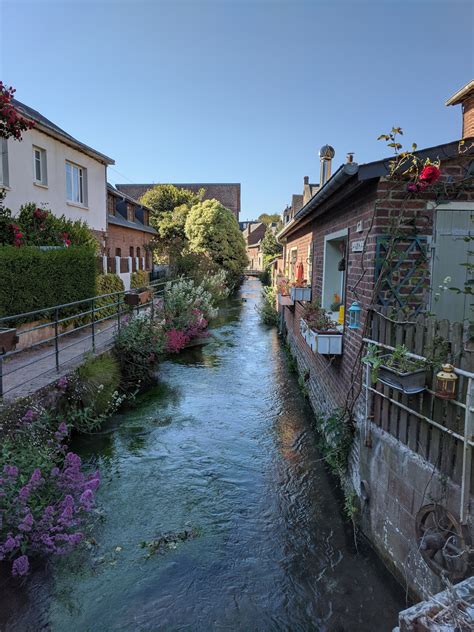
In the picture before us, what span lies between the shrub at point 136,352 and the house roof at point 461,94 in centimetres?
1058

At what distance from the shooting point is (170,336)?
12.0 m

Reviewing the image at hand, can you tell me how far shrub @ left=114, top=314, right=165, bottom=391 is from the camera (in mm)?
8875

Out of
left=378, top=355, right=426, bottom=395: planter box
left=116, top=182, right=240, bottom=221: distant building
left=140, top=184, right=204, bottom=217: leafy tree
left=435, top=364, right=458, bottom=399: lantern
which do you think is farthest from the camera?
left=116, top=182, right=240, bottom=221: distant building

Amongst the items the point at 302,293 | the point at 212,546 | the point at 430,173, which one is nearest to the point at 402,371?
the point at 430,173

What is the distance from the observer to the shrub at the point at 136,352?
8.88m

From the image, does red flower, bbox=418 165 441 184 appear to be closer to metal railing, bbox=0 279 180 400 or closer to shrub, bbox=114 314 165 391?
metal railing, bbox=0 279 180 400

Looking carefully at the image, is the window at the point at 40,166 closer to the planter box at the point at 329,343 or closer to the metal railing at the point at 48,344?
the metal railing at the point at 48,344

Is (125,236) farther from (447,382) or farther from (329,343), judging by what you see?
(447,382)

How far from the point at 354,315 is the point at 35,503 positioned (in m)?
3.60


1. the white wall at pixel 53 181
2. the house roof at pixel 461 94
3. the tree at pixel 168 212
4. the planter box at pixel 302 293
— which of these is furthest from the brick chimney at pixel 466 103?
the tree at pixel 168 212

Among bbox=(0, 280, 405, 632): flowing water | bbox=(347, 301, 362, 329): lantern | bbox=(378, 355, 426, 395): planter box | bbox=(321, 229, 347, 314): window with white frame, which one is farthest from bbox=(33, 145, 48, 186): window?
bbox=(378, 355, 426, 395): planter box

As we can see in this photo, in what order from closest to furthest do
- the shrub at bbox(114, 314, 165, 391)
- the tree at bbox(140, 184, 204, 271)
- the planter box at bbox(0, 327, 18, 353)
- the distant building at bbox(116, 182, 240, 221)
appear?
the planter box at bbox(0, 327, 18, 353)
the shrub at bbox(114, 314, 165, 391)
the tree at bbox(140, 184, 204, 271)
the distant building at bbox(116, 182, 240, 221)

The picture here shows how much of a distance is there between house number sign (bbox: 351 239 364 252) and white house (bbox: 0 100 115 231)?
31.8ft

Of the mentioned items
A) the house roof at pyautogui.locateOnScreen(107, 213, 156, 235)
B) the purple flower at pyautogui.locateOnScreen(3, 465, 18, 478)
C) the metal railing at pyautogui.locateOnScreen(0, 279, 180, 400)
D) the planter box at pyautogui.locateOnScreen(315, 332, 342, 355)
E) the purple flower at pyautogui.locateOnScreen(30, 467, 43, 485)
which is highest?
the house roof at pyautogui.locateOnScreen(107, 213, 156, 235)
